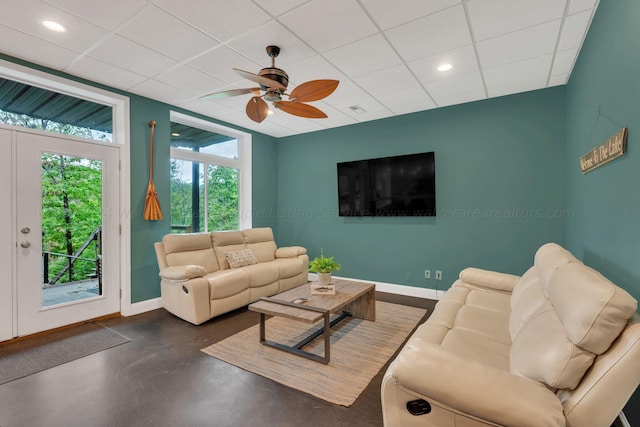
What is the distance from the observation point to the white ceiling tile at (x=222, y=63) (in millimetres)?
2730

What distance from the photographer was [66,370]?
238 cm

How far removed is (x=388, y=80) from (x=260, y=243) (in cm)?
306

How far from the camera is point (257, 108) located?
2.85 metres

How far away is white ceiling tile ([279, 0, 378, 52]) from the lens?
6.95 feet

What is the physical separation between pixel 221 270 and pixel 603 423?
12.6 ft

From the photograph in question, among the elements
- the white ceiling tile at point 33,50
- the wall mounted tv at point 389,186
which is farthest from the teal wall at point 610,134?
the white ceiling tile at point 33,50

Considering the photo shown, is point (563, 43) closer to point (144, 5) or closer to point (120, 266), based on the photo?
point (144, 5)

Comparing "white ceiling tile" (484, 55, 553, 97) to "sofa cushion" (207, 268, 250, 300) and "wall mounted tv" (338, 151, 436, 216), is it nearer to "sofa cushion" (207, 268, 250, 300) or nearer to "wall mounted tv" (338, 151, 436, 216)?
"wall mounted tv" (338, 151, 436, 216)

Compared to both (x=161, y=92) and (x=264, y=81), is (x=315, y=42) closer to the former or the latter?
(x=264, y=81)

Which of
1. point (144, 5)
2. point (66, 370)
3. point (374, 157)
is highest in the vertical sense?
point (144, 5)

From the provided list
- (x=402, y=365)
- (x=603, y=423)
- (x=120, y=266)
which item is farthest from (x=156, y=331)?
(x=603, y=423)

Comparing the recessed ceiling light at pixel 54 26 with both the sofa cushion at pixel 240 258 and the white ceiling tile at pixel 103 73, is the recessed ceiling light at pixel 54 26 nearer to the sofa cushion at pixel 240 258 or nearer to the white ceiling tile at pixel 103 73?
the white ceiling tile at pixel 103 73

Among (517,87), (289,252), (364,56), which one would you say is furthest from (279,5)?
(289,252)

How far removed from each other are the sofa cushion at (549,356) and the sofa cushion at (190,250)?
3.50 m
